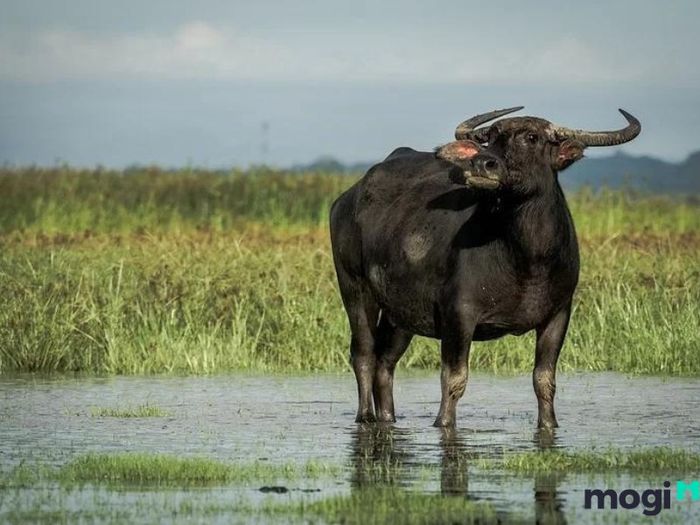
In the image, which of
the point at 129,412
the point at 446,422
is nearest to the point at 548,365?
the point at 446,422

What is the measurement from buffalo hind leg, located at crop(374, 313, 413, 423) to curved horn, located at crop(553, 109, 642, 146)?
8.34 feet

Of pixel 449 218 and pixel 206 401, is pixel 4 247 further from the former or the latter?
pixel 449 218

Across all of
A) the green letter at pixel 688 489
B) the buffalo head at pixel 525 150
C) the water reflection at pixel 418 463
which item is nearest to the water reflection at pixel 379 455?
the water reflection at pixel 418 463

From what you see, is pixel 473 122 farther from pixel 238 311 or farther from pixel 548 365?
pixel 238 311

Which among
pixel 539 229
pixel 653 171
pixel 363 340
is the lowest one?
pixel 363 340

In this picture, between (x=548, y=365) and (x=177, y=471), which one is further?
(x=548, y=365)

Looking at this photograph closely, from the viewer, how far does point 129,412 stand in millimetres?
12836

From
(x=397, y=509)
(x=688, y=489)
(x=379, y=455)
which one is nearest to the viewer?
(x=397, y=509)

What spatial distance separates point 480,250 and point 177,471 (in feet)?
10.4

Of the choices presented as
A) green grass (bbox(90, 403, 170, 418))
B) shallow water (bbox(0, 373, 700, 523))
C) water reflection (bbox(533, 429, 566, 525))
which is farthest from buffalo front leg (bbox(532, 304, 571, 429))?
green grass (bbox(90, 403, 170, 418))

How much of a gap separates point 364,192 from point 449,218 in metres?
1.25

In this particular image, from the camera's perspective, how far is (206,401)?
546 inches

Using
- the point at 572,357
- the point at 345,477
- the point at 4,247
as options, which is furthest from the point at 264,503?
the point at 4,247

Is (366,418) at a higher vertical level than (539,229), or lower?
lower
